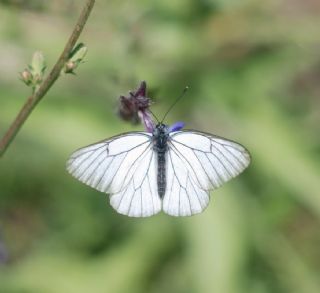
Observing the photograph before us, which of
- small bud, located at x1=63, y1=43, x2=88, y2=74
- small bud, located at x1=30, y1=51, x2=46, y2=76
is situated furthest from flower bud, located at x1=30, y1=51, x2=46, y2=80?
small bud, located at x1=63, y1=43, x2=88, y2=74

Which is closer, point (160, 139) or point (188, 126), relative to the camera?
point (160, 139)

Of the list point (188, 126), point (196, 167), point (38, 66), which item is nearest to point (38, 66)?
point (38, 66)

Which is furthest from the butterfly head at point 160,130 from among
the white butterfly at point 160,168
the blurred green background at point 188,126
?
the blurred green background at point 188,126

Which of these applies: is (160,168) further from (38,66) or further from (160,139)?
(38,66)

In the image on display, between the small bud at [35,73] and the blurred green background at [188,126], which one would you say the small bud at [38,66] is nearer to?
the small bud at [35,73]

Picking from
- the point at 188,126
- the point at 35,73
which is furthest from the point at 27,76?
the point at 188,126

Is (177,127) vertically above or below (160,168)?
above

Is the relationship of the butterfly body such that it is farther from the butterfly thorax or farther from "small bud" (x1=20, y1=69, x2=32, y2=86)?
"small bud" (x1=20, y1=69, x2=32, y2=86)

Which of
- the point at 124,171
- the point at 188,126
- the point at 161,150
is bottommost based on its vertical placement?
the point at 124,171
